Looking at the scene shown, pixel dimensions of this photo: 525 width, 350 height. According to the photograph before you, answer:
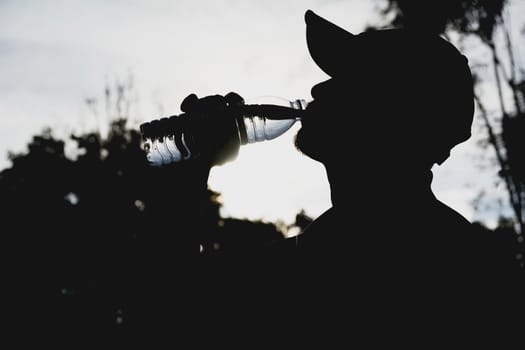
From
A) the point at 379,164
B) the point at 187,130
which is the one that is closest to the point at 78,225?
the point at 187,130

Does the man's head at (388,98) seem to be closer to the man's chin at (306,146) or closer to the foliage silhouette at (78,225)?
the man's chin at (306,146)

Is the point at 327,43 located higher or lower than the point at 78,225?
lower

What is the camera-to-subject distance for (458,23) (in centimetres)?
1391

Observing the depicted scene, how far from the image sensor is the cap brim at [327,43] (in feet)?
6.79

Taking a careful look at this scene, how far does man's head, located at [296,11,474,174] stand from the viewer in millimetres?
1985

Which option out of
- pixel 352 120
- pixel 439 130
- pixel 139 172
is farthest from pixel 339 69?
pixel 139 172

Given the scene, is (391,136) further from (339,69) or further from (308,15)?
(308,15)

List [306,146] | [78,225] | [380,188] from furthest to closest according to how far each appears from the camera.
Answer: [78,225]
[306,146]
[380,188]

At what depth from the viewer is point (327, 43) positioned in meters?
2.07

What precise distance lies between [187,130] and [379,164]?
98cm

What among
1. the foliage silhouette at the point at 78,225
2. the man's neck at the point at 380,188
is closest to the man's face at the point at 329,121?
the man's neck at the point at 380,188

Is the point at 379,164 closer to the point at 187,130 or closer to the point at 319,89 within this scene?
the point at 319,89

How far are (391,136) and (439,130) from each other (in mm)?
236

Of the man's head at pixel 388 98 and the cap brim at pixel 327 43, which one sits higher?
the cap brim at pixel 327 43
